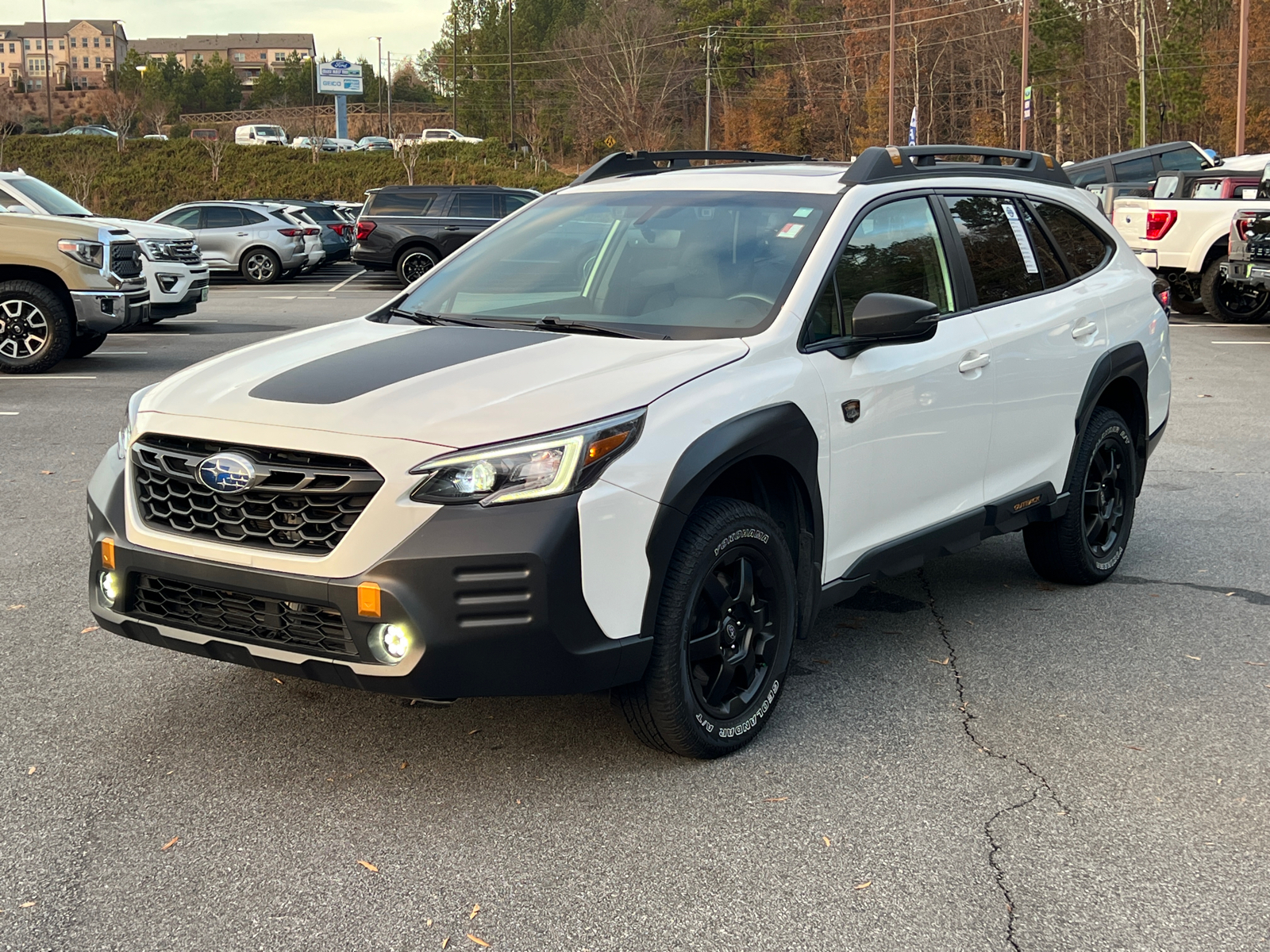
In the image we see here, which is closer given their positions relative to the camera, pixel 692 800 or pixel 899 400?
pixel 692 800

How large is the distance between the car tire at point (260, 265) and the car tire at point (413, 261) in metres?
2.69

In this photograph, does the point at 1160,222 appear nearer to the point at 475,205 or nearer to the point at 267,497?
the point at 475,205

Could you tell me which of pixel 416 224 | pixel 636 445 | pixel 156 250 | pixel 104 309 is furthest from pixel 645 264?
pixel 416 224

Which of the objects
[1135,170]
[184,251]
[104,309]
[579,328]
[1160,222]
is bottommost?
[104,309]

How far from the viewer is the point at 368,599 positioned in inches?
132

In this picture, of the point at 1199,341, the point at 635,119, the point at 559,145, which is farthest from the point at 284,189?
the point at 1199,341

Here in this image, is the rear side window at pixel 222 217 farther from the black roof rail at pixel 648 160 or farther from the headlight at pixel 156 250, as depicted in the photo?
the black roof rail at pixel 648 160

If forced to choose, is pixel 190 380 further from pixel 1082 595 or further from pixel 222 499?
pixel 1082 595

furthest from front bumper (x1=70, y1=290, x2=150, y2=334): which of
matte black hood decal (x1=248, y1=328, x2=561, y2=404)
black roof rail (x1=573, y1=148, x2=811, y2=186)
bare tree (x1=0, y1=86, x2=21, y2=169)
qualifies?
bare tree (x1=0, y1=86, x2=21, y2=169)

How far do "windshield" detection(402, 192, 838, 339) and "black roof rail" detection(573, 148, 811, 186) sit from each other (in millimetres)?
365

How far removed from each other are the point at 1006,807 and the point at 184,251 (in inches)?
561

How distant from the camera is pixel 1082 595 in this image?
5.72m

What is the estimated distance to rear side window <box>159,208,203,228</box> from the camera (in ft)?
83.9

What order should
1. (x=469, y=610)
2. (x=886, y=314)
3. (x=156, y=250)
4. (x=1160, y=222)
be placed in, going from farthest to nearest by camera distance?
1. (x=1160, y=222)
2. (x=156, y=250)
3. (x=886, y=314)
4. (x=469, y=610)
